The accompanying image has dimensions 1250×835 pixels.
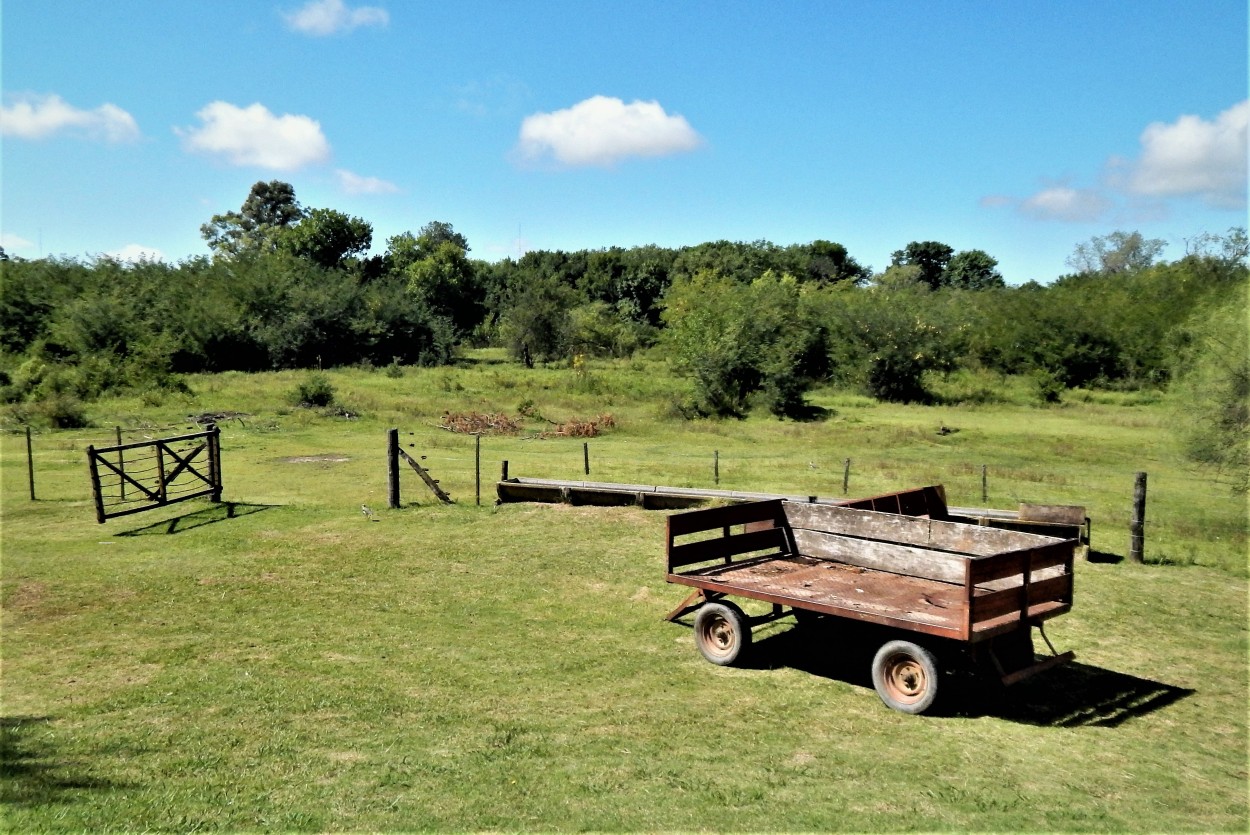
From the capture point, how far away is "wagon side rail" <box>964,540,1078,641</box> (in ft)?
25.0

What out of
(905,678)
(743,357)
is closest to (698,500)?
(905,678)

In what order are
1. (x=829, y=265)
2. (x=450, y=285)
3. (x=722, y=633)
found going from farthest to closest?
1. (x=829, y=265)
2. (x=450, y=285)
3. (x=722, y=633)

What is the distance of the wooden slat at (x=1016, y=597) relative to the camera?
7656 millimetres

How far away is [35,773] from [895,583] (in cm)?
780

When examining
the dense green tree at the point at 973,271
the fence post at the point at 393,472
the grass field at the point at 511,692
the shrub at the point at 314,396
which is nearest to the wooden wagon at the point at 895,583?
the grass field at the point at 511,692

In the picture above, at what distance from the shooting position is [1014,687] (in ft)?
29.0

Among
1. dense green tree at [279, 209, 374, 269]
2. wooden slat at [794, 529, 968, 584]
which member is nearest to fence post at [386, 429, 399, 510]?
wooden slat at [794, 529, 968, 584]

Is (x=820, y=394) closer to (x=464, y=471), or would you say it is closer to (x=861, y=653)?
(x=464, y=471)

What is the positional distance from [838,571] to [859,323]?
4200 centimetres

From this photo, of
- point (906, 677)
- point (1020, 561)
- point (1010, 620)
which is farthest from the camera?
point (906, 677)

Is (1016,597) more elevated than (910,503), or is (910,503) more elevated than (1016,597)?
(910,503)

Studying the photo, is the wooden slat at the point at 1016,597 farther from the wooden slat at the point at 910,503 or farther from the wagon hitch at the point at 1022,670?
the wooden slat at the point at 910,503

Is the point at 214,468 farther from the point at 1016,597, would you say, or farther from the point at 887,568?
the point at 1016,597

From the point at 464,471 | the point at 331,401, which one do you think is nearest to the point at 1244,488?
the point at 464,471
